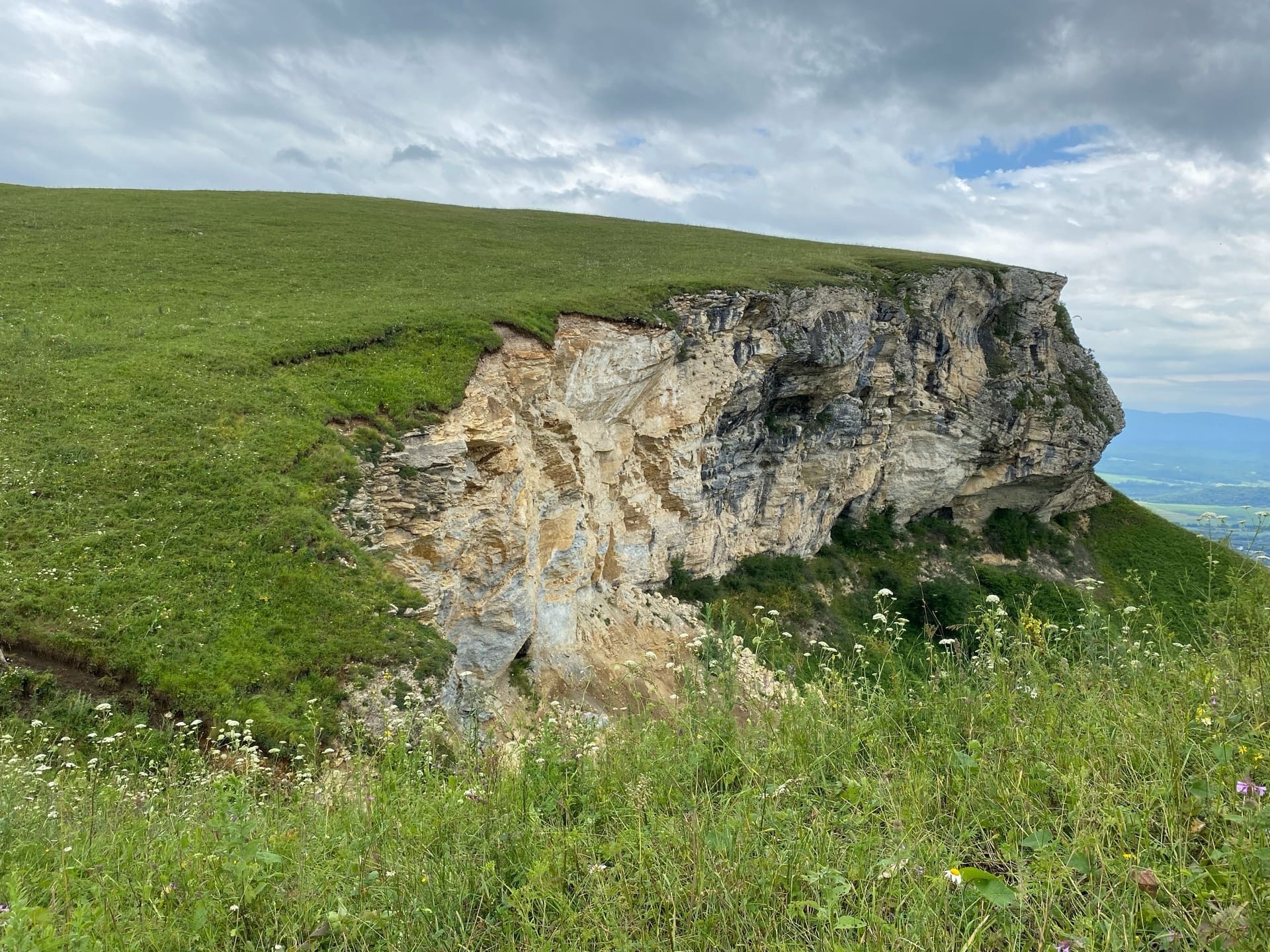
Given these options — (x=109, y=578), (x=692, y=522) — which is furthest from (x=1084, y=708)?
(x=692, y=522)

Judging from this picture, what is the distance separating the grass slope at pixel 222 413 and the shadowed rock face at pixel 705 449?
1.44m

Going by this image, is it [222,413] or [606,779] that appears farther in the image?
[222,413]

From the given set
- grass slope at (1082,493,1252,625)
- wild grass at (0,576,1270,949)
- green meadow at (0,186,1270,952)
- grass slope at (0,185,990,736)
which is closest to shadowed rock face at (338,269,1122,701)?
grass slope at (0,185,990,736)

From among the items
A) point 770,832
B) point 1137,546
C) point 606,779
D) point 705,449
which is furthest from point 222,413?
point 1137,546

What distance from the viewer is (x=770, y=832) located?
3338mm

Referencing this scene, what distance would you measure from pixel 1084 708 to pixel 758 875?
2.49m

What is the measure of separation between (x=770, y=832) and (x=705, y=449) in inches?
1035

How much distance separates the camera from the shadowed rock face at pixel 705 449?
1761cm

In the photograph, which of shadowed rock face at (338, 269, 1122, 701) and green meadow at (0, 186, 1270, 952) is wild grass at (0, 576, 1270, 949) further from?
shadowed rock face at (338, 269, 1122, 701)

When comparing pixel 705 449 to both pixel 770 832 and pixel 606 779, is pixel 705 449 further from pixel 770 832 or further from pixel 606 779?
pixel 770 832

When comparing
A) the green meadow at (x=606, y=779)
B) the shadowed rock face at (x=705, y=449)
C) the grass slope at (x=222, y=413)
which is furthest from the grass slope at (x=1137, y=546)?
the green meadow at (x=606, y=779)

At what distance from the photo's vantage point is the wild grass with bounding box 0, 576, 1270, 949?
264 centimetres

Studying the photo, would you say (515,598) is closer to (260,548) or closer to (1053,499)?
(260,548)

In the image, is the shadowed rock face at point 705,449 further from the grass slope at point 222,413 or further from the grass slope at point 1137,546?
the grass slope at point 1137,546
